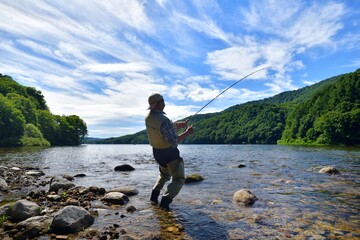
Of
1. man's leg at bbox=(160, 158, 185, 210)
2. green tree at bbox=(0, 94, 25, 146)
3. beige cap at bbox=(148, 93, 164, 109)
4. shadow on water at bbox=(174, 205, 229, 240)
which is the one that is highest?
green tree at bbox=(0, 94, 25, 146)

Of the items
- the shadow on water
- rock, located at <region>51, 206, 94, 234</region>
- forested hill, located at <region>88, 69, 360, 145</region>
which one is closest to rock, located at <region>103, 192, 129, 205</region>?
the shadow on water

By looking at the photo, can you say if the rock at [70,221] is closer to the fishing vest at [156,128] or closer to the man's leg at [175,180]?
the man's leg at [175,180]

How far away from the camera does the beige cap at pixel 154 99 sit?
7651 mm

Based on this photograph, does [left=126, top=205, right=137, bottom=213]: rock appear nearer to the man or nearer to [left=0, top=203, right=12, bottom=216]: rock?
the man

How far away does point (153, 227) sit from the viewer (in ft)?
20.7

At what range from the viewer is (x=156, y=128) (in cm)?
754

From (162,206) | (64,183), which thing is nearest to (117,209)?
(162,206)

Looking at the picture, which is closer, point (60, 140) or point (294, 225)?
point (294, 225)

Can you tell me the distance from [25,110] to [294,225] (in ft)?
322

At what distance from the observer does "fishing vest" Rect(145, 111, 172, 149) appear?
24.5 ft

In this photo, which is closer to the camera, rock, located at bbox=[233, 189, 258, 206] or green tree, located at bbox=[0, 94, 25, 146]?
rock, located at bbox=[233, 189, 258, 206]

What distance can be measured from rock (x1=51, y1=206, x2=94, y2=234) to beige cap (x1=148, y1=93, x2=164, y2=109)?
3322mm

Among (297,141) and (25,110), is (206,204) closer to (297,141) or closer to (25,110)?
(25,110)

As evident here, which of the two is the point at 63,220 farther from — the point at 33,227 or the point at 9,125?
the point at 9,125
